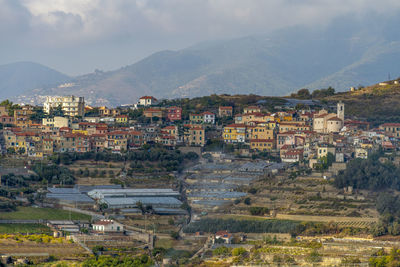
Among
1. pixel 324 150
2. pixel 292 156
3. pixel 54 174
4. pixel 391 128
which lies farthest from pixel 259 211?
pixel 391 128

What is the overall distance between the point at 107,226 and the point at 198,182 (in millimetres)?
10203

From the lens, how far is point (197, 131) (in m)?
59.4

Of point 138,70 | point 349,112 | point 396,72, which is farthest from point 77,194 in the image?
point 138,70

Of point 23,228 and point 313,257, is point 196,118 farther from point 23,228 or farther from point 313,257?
point 313,257

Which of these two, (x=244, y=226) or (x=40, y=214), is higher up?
(x=40, y=214)

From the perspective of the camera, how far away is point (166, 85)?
148250 mm

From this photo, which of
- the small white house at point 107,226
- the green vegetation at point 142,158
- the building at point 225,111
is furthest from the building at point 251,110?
the small white house at point 107,226

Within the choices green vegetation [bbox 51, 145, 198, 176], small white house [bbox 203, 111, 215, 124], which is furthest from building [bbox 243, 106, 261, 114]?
green vegetation [bbox 51, 145, 198, 176]

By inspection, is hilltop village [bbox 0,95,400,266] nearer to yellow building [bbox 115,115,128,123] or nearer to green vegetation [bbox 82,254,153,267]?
yellow building [bbox 115,115,128,123]

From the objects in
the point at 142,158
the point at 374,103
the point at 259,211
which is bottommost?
the point at 259,211

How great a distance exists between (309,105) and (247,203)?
854 inches

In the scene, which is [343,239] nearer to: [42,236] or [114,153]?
[42,236]

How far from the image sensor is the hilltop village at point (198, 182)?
3941cm

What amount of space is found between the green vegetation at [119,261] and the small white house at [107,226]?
426 centimetres
